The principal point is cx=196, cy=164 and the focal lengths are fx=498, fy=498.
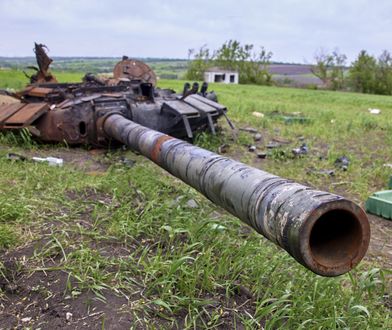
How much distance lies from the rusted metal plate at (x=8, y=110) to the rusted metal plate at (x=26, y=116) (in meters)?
0.06

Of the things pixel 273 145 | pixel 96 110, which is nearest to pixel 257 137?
pixel 273 145

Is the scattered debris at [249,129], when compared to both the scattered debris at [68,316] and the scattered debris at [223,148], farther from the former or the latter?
the scattered debris at [68,316]

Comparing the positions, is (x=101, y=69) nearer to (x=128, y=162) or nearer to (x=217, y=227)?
(x=128, y=162)

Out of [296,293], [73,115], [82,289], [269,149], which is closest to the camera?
[82,289]

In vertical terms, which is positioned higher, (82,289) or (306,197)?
(306,197)

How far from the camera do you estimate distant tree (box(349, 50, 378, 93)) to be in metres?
39.3

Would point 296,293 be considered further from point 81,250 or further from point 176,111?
point 176,111

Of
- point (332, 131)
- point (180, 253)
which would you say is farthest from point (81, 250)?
point (332, 131)

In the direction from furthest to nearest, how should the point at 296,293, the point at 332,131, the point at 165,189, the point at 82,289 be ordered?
the point at 332,131 → the point at 165,189 → the point at 296,293 → the point at 82,289

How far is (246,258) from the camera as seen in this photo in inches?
118

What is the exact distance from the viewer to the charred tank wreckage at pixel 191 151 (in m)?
1.69

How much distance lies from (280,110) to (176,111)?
819 cm

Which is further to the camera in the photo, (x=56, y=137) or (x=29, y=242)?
(x=56, y=137)

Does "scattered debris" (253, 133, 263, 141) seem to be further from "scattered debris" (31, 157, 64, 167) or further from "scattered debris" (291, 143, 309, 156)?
"scattered debris" (31, 157, 64, 167)
